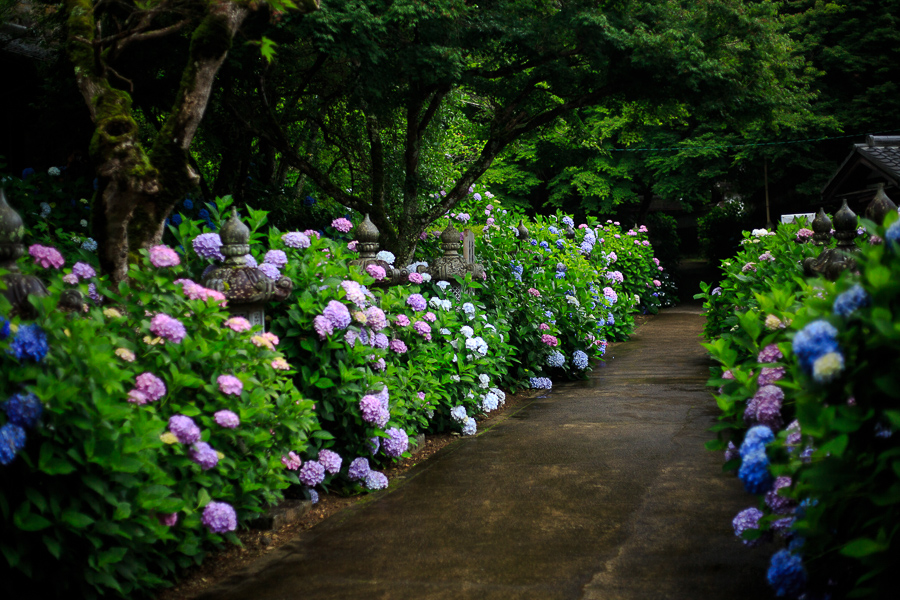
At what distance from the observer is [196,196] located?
9.04 metres

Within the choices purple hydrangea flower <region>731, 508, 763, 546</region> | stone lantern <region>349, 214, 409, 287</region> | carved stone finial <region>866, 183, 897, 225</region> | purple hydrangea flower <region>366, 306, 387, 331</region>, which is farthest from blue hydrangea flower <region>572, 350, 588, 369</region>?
purple hydrangea flower <region>731, 508, 763, 546</region>

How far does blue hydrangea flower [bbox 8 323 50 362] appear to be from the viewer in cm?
274

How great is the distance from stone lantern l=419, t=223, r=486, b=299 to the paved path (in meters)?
2.01

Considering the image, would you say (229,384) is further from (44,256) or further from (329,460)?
(44,256)

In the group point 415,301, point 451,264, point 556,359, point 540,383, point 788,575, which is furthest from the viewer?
point 556,359

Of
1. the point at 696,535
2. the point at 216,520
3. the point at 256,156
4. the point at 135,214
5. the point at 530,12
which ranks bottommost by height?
the point at 696,535

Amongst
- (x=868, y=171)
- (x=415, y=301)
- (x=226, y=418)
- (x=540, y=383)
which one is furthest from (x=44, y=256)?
(x=868, y=171)

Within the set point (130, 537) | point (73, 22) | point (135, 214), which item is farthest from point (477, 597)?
point (73, 22)

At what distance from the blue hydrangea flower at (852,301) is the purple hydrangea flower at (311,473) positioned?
317 cm

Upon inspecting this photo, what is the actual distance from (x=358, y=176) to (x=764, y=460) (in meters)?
9.15

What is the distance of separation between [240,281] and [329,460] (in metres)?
1.23

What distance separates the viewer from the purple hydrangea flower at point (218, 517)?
3.44m

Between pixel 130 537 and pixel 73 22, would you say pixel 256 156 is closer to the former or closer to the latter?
pixel 73 22

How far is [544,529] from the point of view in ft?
13.6
